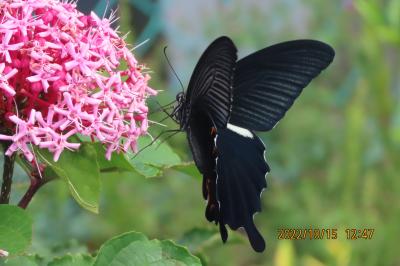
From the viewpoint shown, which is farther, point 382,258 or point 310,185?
point 310,185

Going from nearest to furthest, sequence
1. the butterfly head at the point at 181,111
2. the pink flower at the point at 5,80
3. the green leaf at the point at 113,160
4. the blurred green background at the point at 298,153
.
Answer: the pink flower at the point at 5,80 < the green leaf at the point at 113,160 < the butterfly head at the point at 181,111 < the blurred green background at the point at 298,153

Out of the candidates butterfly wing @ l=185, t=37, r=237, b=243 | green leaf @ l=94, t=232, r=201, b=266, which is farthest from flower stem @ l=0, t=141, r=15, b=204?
butterfly wing @ l=185, t=37, r=237, b=243

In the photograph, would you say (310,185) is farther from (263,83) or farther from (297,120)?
(263,83)

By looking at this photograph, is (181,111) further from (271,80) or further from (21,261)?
(21,261)

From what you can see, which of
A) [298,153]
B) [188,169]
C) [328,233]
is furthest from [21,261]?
[298,153]

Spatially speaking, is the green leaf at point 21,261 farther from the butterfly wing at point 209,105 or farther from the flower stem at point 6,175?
the butterfly wing at point 209,105

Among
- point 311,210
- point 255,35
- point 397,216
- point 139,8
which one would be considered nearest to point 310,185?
point 311,210
